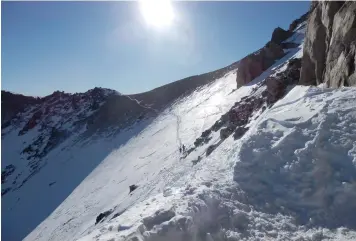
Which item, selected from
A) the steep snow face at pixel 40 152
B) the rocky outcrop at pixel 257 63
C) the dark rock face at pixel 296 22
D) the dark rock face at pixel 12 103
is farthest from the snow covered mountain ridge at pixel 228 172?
the dark rock face at pixel 12 103

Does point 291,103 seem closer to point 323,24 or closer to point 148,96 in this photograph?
point 323,24

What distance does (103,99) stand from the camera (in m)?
70.4

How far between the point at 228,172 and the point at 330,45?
972 cm

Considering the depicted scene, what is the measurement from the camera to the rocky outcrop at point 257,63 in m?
41.5

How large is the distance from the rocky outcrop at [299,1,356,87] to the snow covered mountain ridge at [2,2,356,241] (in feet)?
0.33

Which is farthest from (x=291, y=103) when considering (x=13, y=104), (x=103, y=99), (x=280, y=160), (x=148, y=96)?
(x=13, y=104)

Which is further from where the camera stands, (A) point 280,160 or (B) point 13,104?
(B) point 13,104

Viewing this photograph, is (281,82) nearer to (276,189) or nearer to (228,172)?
(228,172)

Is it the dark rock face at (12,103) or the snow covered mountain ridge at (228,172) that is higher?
the dark rock face at (12,103)

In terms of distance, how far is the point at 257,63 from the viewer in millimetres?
42594

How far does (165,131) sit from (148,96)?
2551cm

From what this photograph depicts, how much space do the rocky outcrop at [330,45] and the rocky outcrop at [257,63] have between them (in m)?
20.3

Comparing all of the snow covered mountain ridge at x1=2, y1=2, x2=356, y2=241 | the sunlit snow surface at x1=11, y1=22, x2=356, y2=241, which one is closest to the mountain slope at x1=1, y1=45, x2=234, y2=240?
the snow covered mountain ridge at x1=2, y1=2, x2=356, y2=241

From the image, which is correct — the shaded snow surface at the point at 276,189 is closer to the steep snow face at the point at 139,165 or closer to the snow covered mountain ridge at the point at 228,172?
the snow covered mountain ridge at the point at 228,172
